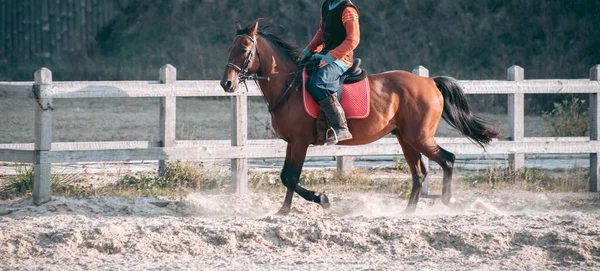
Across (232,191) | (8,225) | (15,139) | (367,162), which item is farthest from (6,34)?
(8,225)

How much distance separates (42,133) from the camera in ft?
29.6

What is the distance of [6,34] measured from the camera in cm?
2395

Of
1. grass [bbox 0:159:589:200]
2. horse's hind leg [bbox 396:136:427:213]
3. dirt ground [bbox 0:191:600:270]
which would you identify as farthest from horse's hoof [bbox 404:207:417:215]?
grass [bbox 0:159:589:200]

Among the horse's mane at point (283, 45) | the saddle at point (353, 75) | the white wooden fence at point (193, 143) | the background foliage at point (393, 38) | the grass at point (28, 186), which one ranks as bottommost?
the grass at point (28, 186)

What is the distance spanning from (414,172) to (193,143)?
11.1ft

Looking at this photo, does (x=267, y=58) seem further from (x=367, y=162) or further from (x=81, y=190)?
(x=367, y=162)

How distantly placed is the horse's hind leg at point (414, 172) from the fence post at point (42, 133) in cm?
388

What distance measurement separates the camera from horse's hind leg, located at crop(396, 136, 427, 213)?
920cm

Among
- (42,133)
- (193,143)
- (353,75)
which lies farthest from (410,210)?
(42,133)

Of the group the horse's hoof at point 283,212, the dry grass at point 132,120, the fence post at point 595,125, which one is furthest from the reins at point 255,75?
the dry grass at point 132,120

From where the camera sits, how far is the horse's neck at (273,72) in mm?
8633

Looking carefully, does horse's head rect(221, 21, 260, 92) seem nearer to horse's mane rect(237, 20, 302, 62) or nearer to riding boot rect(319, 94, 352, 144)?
horse's mane rect(237, 20, 302, 62)

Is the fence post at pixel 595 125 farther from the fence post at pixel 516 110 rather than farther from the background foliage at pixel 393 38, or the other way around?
the background foliage at pixel 393 38

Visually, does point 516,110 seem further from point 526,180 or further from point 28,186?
point 28,186
